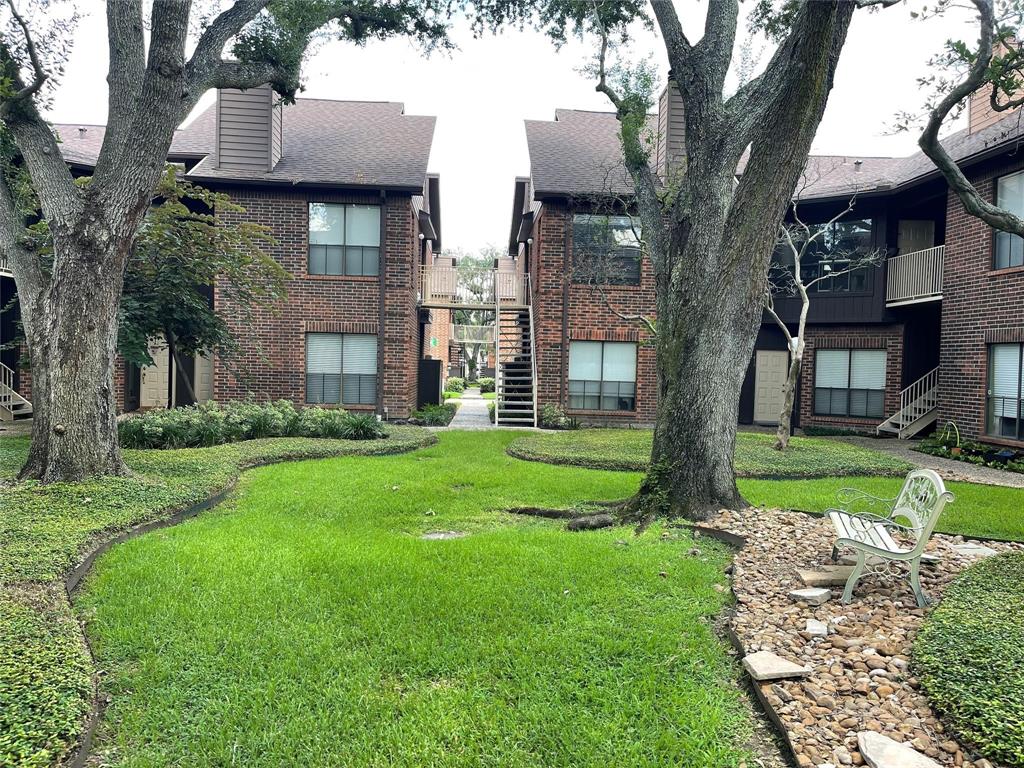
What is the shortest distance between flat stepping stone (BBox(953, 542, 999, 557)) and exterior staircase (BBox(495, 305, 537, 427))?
11.2 metres

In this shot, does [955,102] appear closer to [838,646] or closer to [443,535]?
[838,646]

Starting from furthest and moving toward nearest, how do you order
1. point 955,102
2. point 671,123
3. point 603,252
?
point 671,123, point 603,252, point 955,102

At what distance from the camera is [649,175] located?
743 centimetres

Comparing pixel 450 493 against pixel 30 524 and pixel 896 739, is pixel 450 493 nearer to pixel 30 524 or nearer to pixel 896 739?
pixel 30 524

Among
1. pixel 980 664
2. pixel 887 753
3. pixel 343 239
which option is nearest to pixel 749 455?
pixel 980 664

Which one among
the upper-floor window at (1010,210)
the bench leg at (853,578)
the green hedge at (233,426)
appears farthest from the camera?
the upper-floor window at (1010,210)

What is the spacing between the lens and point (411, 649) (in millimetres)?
3572

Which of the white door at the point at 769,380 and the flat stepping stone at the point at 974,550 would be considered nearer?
the flat stepping stone at the point at 974,550

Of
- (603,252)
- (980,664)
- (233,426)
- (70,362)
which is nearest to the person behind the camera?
(980,664)

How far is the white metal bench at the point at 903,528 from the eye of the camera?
3.87 meters

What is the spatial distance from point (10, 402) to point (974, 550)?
17.9m

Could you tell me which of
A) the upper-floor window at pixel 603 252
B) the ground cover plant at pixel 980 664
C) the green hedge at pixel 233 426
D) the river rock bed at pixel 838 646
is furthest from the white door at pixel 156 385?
the ground cover plant at pixel 980 664

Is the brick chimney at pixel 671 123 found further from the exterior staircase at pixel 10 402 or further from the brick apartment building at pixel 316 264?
the exterior staircase at pixel 10 402

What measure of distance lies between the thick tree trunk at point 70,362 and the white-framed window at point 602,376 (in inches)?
458
